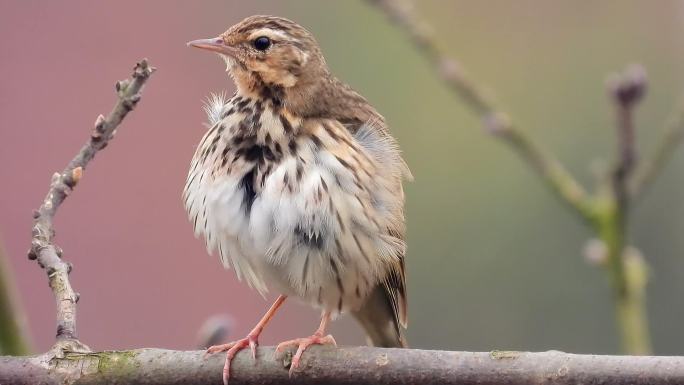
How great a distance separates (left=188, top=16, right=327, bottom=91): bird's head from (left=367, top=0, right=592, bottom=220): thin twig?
1.21 feet

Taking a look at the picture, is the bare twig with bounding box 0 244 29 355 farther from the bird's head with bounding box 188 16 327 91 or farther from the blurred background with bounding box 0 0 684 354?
the blurred background with bounding box 0 0 684 354

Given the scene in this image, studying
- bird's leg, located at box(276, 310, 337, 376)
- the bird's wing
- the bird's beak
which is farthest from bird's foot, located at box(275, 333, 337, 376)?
the bird's beak

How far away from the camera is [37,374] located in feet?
10.8

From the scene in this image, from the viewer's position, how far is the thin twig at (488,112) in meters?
4.39

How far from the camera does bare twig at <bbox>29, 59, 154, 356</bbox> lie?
3361 millimetres

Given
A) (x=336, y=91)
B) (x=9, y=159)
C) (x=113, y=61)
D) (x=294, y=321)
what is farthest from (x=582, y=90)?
(x=336, y=91)

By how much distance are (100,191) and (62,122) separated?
751 mm

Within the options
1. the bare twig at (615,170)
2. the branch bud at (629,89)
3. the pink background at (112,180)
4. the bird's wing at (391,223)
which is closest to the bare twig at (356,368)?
the bird's wing at (391,223)

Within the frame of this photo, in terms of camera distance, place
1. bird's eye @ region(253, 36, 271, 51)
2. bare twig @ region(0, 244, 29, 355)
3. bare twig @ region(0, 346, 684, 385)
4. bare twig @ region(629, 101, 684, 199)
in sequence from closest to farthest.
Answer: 1. bare twig @ region(0, 346, 684, 385)
2. bare twig @ region(0, 244, 29, 355)
3. bare twig @ region(629, 101, 684, 199)
4. bird's eye @ region(253, 36, 271, 51)

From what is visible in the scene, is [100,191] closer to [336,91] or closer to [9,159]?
[9,159]

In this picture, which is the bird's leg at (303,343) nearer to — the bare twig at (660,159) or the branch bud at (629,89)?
the bare twig at (660,159)

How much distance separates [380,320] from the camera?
4.94 m

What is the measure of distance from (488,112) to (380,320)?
1.03 meters

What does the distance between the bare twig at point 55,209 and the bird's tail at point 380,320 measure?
1518 mm
